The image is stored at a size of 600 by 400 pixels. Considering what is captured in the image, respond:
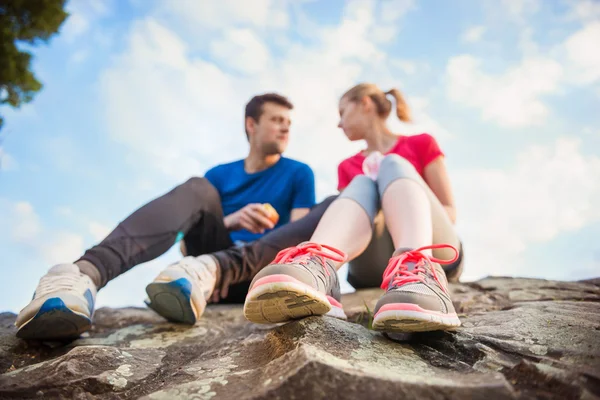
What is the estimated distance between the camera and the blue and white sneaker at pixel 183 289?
156cm

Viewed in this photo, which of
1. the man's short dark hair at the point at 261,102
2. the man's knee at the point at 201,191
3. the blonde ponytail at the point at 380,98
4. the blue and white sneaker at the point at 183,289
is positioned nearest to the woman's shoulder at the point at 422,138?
the blonde ponytail at the point at 380,98

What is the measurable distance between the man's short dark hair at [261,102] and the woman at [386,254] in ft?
4.09

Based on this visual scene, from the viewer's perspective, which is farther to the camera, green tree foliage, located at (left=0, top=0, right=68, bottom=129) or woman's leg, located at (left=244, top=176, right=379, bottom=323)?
green tree foliage, located at (left=0, top=0, right=68, bottom=129)

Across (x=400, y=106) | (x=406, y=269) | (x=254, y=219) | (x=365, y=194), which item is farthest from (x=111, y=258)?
(x=400, y=106)

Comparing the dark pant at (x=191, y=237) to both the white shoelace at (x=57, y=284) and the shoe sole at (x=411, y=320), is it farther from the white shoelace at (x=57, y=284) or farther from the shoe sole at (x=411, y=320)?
the shoe sole at (x=411, y=320)

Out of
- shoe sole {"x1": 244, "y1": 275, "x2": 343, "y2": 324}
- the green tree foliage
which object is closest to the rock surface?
shoe sole {"x1": 244, "y1": 275, "x2": 343, "y2": 324}

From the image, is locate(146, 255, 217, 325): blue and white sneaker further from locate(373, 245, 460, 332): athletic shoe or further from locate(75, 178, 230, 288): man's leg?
locate(373, 245, 460, 332): athletic shoe

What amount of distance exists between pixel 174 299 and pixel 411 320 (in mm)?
985

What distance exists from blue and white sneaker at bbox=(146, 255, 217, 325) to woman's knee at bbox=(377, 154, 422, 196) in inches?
33.2

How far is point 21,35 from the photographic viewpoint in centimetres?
712

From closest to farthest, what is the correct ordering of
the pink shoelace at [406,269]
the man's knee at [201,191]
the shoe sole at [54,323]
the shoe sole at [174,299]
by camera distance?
the pink shoelace at [406,269], the shoe sole at [54,323], the shoe sole at [174,299], the man's knee at [201,191]

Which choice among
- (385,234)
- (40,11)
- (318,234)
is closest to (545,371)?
(318,234)

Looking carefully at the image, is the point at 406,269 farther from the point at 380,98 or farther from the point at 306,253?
the point at 380,98

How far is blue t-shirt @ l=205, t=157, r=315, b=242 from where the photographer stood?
2971 mm
